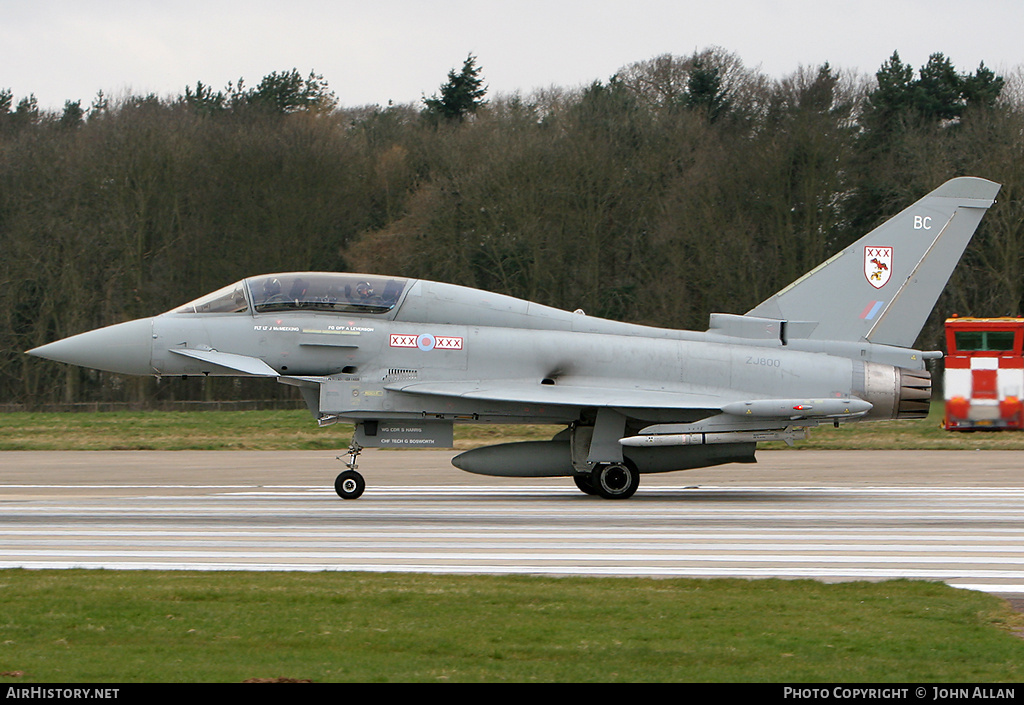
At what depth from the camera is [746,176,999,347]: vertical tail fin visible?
1625 cm

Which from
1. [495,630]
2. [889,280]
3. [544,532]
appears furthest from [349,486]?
[495,630]

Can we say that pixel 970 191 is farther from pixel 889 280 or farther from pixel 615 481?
pixel 615 481

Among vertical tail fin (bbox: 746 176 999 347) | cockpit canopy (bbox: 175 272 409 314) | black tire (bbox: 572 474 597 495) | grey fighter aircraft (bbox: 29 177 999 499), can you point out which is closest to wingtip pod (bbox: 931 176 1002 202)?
vertical tail fin (bbox: 746 176 999 347)

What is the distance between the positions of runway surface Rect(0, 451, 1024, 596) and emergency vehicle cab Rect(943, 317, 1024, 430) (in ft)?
26.0

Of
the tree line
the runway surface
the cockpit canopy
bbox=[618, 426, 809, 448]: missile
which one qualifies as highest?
the tree line

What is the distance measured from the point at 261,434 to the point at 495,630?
26077mm

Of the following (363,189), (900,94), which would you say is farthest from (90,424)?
(900,94)

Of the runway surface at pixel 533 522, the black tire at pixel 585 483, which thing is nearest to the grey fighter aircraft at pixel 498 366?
the black tire at pixel 585 483

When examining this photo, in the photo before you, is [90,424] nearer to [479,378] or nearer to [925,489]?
[479,378]

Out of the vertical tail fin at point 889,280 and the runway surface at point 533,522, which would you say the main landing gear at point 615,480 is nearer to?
the runway surface at point 533,522

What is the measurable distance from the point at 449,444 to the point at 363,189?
35.8 meters

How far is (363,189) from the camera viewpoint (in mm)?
49906

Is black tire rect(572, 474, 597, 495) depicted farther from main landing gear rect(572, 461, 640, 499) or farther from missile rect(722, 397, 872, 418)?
missile rect(722, 397, 872, 418)
